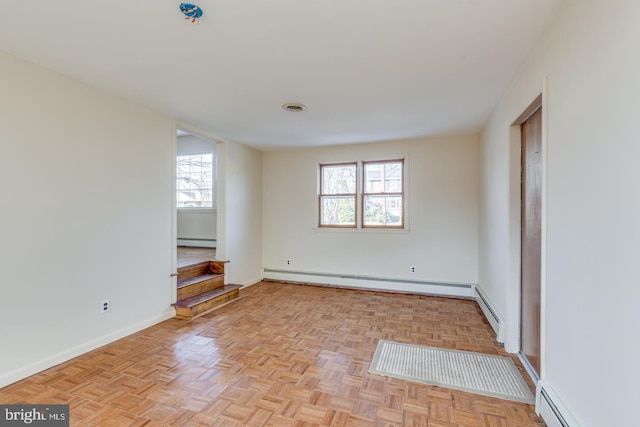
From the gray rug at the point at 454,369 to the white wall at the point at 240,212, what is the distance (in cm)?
281

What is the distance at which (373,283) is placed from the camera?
482cm

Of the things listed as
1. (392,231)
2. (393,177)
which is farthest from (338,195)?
(392,231)

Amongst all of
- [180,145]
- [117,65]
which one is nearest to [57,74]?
[117,65]

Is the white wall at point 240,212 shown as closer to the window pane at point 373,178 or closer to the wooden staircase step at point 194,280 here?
the wooden staircase step at point 194,280

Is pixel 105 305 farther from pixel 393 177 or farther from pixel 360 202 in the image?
pixel 393 177

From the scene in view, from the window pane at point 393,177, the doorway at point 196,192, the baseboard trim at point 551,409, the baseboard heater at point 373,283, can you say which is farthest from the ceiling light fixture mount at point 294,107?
the doorway at point 196,192

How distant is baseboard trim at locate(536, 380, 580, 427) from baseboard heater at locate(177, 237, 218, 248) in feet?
18.0

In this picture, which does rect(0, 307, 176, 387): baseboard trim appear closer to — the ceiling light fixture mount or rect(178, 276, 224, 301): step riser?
rect(178, 276, 224, 301): step riser

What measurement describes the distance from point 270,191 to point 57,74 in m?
3.38

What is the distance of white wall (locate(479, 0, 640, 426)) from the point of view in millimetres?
1062

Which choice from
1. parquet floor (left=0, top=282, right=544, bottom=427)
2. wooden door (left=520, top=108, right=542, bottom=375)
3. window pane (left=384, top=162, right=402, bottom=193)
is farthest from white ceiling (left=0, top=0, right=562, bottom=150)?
parquet floor (left=0, top=282, right=544, bottom=427)

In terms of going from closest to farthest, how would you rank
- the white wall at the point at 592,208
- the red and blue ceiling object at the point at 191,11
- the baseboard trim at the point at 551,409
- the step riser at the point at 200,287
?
1. the white wall at the point at 592,208
2. the baseboard trim at the point at 551,409
3. the red and blue ceiling object at the point at 191,11
4. the step riser at the point at 200,287

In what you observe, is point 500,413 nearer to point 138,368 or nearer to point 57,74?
point 138,368

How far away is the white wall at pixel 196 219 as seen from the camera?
19.8 feet
